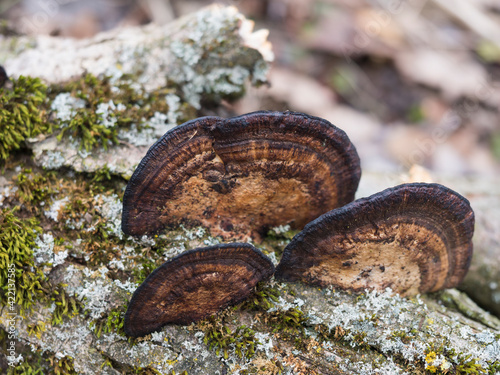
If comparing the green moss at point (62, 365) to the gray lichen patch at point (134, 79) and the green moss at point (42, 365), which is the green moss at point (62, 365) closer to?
the green moss at point (42, 365)

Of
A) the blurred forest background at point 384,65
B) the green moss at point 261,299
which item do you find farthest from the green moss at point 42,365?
the blurred forest background at point 384,65

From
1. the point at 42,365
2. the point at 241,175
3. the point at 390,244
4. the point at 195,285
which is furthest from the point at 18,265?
the point at 390,244

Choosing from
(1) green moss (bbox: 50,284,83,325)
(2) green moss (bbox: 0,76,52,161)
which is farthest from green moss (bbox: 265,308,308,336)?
(2) green moss (bbox: 0,76,52,161)

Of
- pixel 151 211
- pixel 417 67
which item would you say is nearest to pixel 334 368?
pixel 151 211

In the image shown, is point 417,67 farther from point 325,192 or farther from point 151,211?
point 151,211

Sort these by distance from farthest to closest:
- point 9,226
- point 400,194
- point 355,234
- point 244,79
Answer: point 244,79 → point 9,226 → point 355,234 → point 400,194
